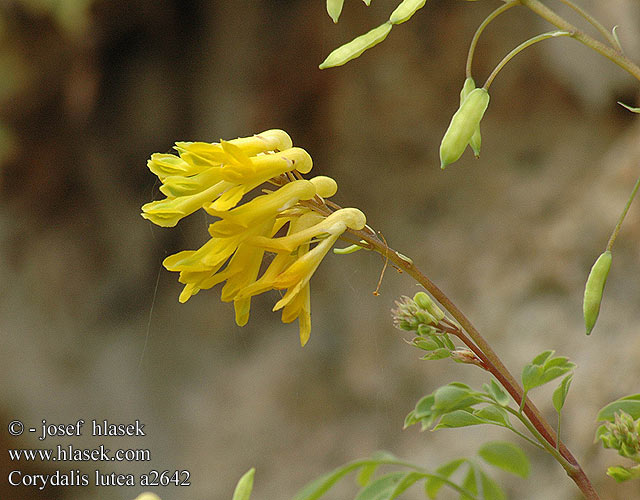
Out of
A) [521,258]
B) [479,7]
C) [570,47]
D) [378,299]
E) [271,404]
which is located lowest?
[271,404]

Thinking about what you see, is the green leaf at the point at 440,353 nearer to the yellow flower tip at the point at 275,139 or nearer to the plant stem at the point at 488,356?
the plant stem at the point at 488,356

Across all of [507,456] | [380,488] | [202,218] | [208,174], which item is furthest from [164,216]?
[202,218]

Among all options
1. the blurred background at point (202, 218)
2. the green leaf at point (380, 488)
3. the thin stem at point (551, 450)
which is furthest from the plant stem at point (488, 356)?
the blurred background at point (202, 218)

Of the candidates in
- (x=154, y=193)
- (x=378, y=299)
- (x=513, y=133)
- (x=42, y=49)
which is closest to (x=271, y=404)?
(x=378, y=299)

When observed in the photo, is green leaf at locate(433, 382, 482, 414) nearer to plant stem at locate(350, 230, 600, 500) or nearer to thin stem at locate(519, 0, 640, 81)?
plant stem at locate(350, 230, 600, 500)

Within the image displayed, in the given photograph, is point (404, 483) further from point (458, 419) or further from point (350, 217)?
point (350, 217)

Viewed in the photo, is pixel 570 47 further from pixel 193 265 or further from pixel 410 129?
pixel 193 265
